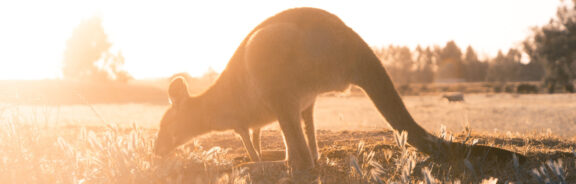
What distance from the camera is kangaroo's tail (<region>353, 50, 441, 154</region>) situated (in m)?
3.86

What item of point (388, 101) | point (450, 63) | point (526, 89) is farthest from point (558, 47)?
point (450, 63)

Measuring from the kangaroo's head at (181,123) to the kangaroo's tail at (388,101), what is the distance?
6.02ft

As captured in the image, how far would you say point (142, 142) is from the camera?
357cm

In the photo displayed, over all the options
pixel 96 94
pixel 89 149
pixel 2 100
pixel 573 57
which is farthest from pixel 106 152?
pixel 573 57

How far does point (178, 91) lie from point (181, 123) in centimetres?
38

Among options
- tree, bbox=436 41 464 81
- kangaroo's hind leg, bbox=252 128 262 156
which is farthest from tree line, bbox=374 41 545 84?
kangaroo's hind leg, bbox=252 128 262 156

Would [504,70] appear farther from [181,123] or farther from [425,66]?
[181,123]

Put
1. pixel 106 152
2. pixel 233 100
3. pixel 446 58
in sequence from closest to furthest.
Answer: pixel 106 152 < pixel 233 100 < pixel 446 58

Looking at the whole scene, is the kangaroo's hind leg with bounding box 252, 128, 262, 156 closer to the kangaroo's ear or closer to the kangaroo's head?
the kangaroo's head

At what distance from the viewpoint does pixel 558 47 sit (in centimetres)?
3628

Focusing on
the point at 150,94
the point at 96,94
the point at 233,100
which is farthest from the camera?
the point at 150,94

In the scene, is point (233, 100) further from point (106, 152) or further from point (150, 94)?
point (150, 94)

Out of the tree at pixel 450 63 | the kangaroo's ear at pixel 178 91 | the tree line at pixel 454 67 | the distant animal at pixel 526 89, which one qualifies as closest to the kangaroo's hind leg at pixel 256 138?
the kangaroo's ear at pixel 178 91

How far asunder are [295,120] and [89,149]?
69.5 inches
